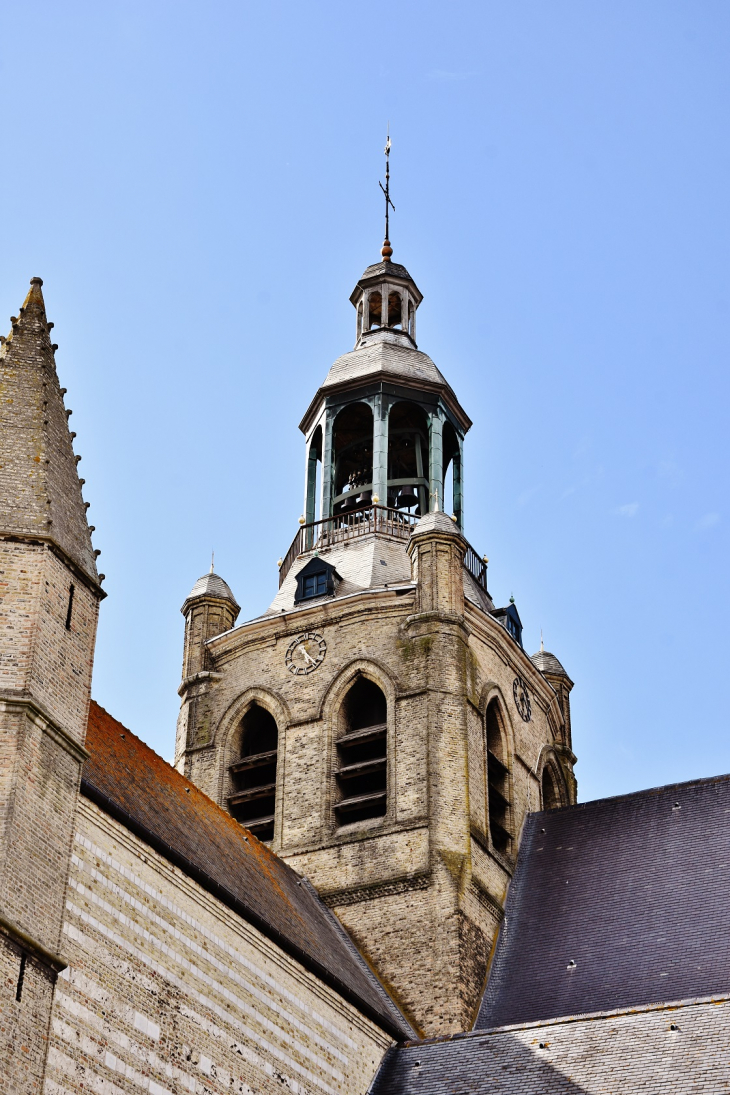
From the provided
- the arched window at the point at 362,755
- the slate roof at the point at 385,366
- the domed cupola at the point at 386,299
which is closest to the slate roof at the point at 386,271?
the domed cupola at the point at 386,299

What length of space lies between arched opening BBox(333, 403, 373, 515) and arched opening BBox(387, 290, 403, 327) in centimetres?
278

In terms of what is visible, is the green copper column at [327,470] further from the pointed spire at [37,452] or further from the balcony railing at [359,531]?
the pointed spire at [37,452]

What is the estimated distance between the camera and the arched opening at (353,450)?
3297cm

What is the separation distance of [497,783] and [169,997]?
11.6m

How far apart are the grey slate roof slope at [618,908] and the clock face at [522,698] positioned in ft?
6.40

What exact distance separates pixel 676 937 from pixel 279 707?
25.6 feet

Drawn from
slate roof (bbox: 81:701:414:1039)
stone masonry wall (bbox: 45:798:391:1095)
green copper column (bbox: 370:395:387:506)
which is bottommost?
stone masonry wall (bbox: 45:798:391:1095)

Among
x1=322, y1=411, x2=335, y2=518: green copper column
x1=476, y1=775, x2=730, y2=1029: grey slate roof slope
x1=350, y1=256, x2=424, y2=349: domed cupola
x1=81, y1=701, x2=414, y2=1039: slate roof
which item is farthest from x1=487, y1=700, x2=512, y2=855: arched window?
x1=350, y1=256, x2=424, y2=349: domed cupola

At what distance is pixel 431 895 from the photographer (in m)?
24.6

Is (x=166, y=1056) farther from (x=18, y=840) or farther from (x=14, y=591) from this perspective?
(x=14, y=591)

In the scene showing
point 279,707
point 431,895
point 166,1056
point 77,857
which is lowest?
point 166,1056

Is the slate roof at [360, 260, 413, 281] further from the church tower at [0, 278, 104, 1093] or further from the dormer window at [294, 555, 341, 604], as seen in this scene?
the church tower at [0, 278, 104, 1093]

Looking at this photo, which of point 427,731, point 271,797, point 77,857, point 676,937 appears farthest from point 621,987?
point 77,857

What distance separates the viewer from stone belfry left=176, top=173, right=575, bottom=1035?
24.8 m
